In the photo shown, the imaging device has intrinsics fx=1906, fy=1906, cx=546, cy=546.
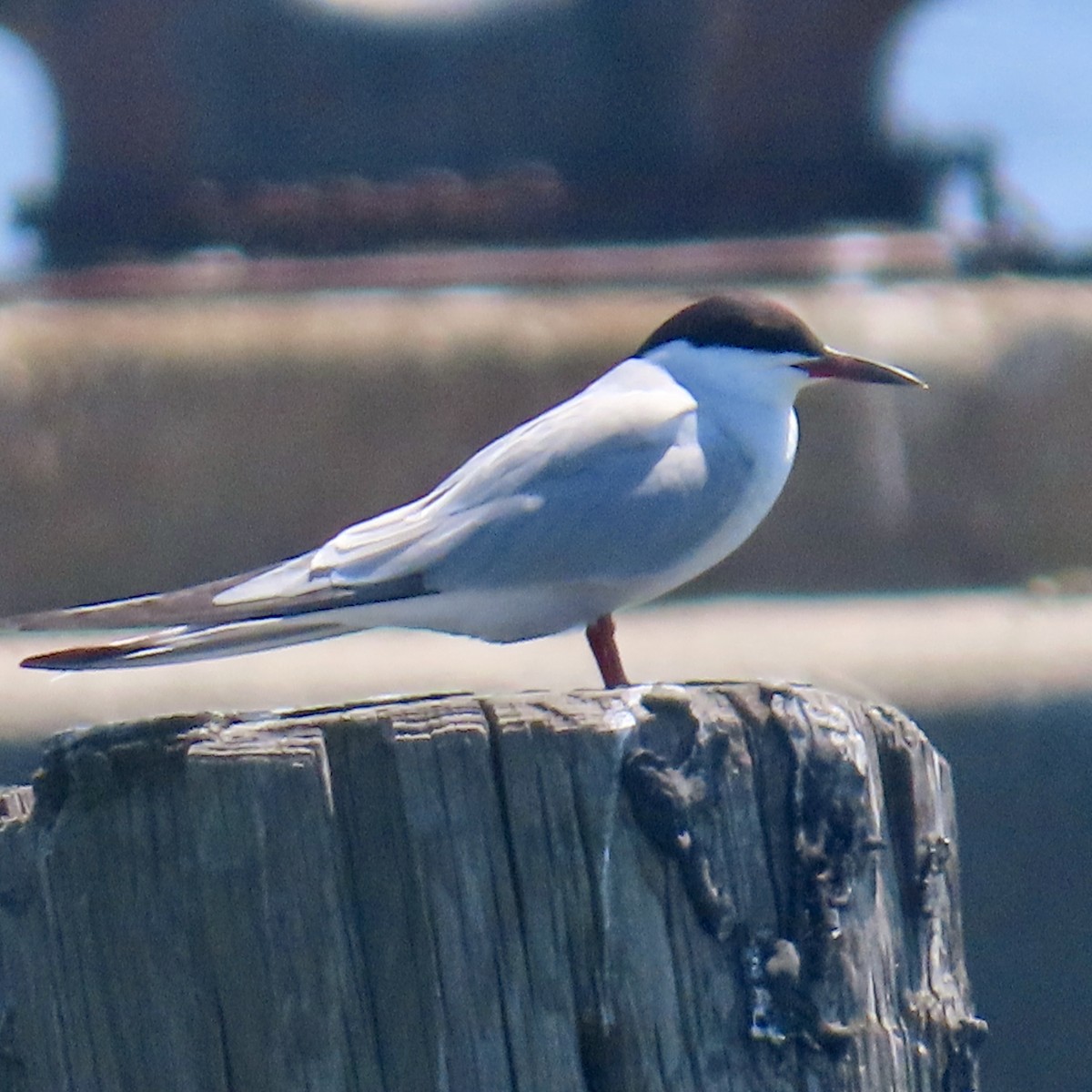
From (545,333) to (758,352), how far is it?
3075mm

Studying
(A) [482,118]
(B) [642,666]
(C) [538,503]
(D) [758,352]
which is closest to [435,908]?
(C) [538,503]

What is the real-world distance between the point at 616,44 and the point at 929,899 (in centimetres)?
636

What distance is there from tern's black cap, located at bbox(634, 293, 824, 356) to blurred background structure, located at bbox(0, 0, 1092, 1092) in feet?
6.17

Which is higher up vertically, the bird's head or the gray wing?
the bird's head

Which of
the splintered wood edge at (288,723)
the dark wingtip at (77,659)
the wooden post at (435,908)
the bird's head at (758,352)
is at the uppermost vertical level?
the bird's head at (758,352)

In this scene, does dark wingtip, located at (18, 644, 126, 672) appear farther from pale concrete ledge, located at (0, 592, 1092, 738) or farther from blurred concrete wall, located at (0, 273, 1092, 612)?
blurred concrete wall, located at (0, 273, 1092, 612)

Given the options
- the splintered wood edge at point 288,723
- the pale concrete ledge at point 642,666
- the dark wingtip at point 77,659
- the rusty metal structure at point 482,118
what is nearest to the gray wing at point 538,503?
the dark wingtip at point 77,659

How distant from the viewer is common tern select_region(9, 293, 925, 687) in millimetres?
3072

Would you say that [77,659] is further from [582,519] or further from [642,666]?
[642,666]

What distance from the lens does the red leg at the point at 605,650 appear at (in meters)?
3.43

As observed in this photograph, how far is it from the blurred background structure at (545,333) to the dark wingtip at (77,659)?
80.7 inches

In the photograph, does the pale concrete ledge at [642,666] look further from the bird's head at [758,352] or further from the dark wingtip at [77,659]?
the dark wingtip at [77,659]

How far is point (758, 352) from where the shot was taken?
3750mm

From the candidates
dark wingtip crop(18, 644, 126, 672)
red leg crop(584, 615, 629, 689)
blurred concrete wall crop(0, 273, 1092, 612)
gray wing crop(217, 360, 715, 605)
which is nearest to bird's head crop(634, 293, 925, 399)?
gray wing crop(217, 360, 715, 605)
